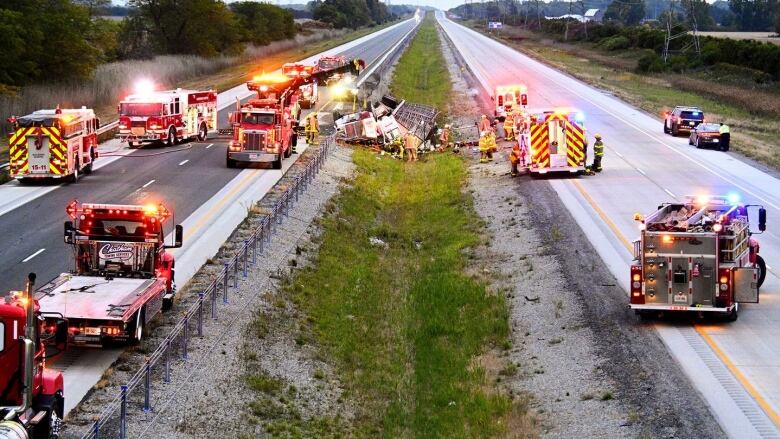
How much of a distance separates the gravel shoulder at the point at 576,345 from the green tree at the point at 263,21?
118515 millimetres

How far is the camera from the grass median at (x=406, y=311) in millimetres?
Result: 22000

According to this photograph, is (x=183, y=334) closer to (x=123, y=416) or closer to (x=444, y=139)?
(x=123, y=416)

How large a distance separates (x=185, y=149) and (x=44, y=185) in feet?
41.5

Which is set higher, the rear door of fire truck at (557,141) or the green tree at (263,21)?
the green tree at (263,21)

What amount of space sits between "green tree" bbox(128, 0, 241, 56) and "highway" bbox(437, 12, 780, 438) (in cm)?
4153

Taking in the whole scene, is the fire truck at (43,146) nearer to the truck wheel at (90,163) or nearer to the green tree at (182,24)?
the truck wheel at (90,163)

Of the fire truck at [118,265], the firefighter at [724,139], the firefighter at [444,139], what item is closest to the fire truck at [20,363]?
the fire truck at [118,265]

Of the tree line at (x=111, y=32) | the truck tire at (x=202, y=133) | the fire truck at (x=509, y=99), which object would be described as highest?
the tree line at (x=111, y=32)

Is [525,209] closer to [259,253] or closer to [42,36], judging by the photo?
[259,253]

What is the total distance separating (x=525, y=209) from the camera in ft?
136

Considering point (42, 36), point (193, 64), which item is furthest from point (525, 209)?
point (193, 64)

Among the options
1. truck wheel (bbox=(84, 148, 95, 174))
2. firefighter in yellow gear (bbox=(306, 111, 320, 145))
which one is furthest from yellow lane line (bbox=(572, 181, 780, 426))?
firefighter in yellow gear (bbox=(306, 111, 320, 145))

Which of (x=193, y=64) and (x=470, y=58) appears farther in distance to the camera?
(x=470, y=58)

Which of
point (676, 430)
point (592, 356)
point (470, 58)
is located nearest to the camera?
point (676, 430)
